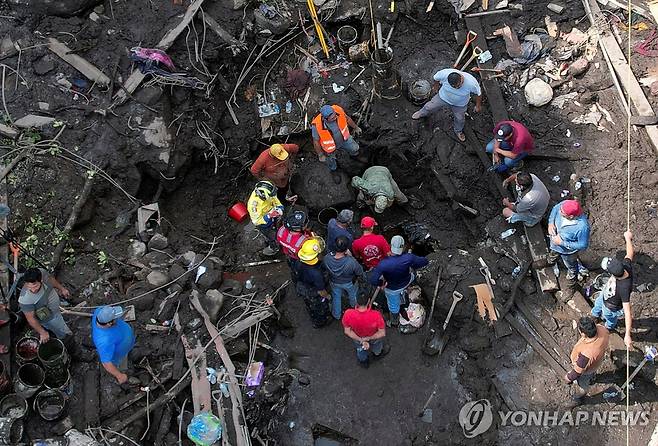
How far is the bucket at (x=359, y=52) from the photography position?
1069 centimetres

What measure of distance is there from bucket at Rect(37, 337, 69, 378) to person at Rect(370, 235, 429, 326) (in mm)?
4323

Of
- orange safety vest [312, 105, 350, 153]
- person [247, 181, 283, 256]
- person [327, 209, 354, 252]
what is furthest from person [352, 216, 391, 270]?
orange safety vest [312, 105, 350, 153]

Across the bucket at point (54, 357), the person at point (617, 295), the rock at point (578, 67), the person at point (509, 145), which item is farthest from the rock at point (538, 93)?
the bucket at point (54, 357)

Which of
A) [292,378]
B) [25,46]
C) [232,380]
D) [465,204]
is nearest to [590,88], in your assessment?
[465,204]

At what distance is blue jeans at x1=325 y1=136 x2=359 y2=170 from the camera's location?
9.74 metres

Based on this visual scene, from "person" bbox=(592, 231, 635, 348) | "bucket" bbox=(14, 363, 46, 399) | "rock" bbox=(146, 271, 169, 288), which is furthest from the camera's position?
"rock" bbox=(146, 271, 169, 288)

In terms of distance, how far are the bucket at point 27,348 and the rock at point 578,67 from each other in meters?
9.75

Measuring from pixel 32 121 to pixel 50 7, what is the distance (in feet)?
7.59

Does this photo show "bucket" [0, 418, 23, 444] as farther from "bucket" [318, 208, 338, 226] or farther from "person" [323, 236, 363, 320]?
"bucket" [318, 208, 338, 226]

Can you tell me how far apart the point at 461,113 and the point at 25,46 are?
7654 mm

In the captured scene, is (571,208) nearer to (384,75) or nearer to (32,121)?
(384,75)

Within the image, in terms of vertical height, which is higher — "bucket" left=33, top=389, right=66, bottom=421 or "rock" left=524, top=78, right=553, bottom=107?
"rock" left=524, top=78, right=553, bottom=107

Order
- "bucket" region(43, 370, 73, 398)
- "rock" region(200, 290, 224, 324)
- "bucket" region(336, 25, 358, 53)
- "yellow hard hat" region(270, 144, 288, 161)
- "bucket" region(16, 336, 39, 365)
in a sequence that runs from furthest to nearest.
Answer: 1. "bucket" region(336, 25, 358, 53)
2. "yellow hard hat" region(270, 144, 288, 161)
3. "rock" region(200, 290, 224, 324)
4. "bucket" region(16, 336, 39, 365)
5. "bucket" region(43, 370, 73, 398)

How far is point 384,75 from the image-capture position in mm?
10273
